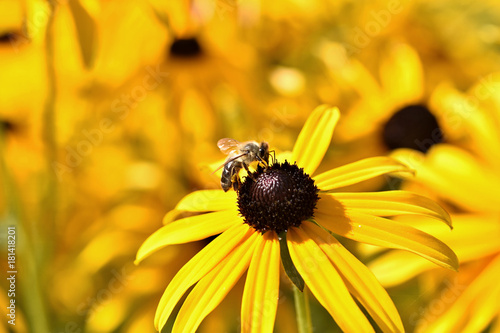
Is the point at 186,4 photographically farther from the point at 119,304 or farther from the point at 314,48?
the point at 119,304

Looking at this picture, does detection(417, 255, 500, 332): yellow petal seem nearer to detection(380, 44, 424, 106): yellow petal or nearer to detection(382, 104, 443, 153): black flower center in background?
detection(382, 104, 443, 153): black flower center in background

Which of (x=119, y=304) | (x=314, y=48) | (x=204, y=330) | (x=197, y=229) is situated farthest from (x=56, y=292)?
(x=314, y=48)

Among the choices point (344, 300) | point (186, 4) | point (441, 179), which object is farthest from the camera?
point (186, 4)

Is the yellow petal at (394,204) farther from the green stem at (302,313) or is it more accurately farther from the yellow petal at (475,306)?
the yellow petal at (475,306)

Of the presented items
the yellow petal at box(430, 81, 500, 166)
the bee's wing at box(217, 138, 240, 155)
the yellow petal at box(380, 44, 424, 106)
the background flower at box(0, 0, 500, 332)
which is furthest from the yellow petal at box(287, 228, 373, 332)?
the yellow petal at box(380, 44, 424, 106)

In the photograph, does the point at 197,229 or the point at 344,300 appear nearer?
the point at 344,300

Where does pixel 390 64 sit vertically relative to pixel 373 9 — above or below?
below
